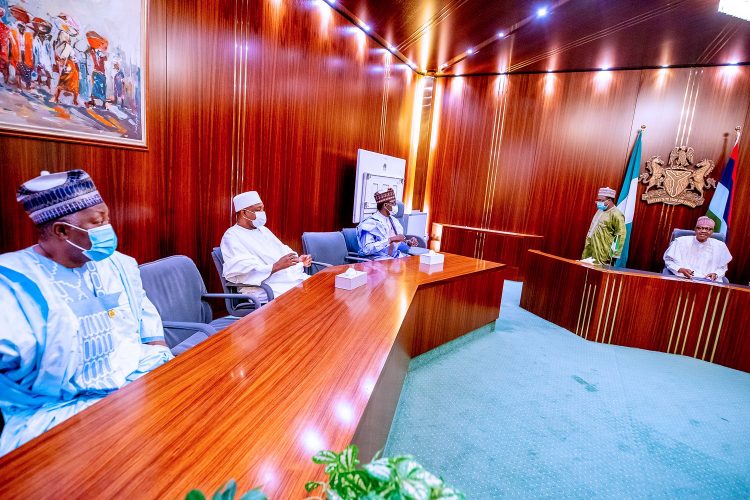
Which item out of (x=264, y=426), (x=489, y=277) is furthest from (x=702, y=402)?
(x=264, y=426)

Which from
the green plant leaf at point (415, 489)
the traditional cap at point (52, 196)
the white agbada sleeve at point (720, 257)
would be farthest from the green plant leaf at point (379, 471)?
the white agbada sleeve at point (720, 257)

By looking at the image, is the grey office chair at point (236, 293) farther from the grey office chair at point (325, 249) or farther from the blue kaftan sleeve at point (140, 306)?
the grey office chair at point (325, 249)

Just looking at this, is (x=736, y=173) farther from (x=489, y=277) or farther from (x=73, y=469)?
(x=73, y=469)

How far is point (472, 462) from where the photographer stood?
1.83 m

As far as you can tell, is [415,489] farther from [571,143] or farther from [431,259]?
[571,143]

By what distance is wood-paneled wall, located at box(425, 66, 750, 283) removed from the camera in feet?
16.3

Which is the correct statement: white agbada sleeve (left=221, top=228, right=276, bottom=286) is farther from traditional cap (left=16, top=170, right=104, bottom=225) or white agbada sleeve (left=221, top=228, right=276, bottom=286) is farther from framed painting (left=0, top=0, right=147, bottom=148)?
traditional cap (left=16, top=170, right=104, bottom=225)

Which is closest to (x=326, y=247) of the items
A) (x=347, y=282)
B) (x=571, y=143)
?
(x=347, y=282)

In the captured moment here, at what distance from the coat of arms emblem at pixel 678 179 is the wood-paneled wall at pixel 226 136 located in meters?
4.29

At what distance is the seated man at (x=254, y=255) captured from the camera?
254 centimetres

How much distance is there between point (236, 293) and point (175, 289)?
434 millimetres

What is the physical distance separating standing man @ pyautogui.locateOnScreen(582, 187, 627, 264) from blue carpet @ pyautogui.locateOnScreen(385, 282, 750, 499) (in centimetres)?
148

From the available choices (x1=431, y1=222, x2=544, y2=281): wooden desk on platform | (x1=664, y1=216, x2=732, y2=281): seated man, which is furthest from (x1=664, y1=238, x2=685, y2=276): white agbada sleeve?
(x1=431, y1=222, x2=544, y2=281): wooden desk on platform

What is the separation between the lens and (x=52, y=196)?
1.24 m
